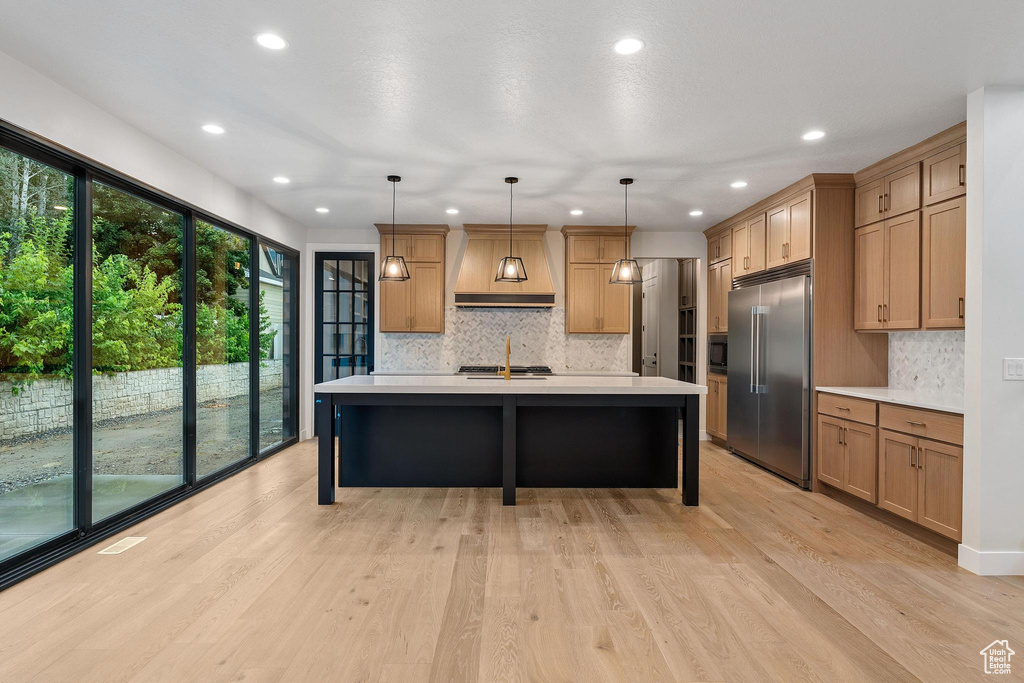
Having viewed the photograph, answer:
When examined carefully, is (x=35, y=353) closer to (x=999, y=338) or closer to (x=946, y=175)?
(x=999, y=338)

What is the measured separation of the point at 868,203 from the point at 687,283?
287 centimetres

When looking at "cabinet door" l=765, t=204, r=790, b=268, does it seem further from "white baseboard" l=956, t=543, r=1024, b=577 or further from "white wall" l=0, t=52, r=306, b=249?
"white wall" l=0, t=52, r=306, b=249

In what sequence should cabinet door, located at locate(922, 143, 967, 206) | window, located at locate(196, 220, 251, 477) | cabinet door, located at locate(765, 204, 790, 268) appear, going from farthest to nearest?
cabinet door, located at locate(765, 204, 790, 268), window, located at locate(196, 220, 251, 477), cabinet door, located at locate(922, 143, 967, 206)

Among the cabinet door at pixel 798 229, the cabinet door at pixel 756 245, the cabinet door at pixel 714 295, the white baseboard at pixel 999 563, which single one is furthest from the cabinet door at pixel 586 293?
the white baseboard at pixel 999 563

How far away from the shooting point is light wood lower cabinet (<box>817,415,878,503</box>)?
3.74 meters

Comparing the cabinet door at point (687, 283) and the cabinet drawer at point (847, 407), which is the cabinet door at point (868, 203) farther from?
the cabinet door at point (687, 283)

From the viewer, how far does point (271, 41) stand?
2.48m

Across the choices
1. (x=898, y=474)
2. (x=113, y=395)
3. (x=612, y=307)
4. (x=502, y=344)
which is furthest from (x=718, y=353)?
(x=113, y=395)

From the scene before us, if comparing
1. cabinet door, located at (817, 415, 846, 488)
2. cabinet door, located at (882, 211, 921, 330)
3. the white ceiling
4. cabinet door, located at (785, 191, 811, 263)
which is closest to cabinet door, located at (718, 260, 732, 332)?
cabinet door, located at (785, 191, 811, 263)

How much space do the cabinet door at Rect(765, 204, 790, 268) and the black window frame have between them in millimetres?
4880

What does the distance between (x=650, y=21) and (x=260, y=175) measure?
3476 millimetres

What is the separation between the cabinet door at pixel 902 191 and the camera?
3693 mm

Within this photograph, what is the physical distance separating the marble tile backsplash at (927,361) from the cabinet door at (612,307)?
260 cm

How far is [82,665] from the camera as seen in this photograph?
198cm
